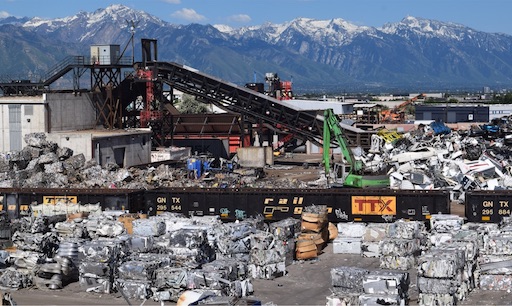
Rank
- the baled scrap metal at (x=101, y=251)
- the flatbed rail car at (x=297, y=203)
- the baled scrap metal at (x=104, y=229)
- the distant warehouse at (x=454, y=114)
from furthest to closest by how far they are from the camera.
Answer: the distant warehouse at (x=454, y=114), the flatbed rail car at (x=297, y=203), the baled scrap metal at (x=104, y=229), the baled scrap metal at (x=101, y=251)

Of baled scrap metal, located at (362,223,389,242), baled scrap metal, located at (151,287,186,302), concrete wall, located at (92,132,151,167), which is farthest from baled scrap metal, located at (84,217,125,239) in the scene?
concrete wall, located at (92,132,151,167)

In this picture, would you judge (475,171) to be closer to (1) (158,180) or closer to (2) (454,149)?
(2) (454,149)

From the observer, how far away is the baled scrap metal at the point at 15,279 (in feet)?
82.0

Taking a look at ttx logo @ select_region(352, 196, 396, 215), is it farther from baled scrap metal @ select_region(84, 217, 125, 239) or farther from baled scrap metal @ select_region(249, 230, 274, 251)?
baled scrap metal @ select_region(84, 217, 125, 239)

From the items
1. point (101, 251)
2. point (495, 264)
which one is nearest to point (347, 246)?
point (495, 264)

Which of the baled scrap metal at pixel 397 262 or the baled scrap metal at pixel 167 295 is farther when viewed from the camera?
the baled scrap metal at pixel 397 262

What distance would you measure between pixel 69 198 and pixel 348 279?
1520 centimetres

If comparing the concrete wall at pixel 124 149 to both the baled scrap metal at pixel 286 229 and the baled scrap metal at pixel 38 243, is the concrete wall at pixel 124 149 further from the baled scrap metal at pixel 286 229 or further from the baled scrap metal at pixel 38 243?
the baled scrap metal at pixel 286 229

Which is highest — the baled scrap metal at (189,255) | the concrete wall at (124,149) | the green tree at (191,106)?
the green tree at (191,106)

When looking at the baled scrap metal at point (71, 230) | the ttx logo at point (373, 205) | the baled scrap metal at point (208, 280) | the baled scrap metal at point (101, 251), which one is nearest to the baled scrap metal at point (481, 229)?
the ttx logo at point (373, 205)

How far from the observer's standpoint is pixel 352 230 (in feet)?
99.7

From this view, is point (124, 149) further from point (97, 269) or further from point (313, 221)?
point (97, 269)

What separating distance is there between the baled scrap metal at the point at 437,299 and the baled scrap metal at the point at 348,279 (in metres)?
1.60

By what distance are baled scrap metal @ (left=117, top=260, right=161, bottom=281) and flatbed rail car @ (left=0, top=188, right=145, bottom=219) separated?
30.7 ft
